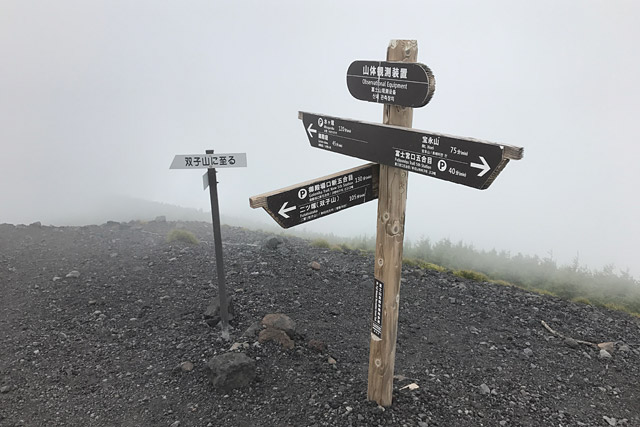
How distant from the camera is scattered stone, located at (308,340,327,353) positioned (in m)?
6.65

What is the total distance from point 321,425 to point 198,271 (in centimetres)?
525

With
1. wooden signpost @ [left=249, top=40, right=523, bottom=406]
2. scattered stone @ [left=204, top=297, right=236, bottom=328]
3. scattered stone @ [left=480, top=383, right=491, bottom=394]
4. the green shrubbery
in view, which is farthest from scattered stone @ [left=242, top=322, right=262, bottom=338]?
the green shrubbery

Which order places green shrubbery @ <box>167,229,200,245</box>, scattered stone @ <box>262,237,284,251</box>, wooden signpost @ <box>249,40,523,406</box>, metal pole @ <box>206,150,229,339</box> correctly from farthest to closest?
1. green shrubbery @ <box>167,229,200,245</box>
2. scattered stone @ <box>262,237,284,251</box>
3. metal pole @ <box>206,150,229,339</box>
4. wooden signpost @ <box>249,40,523,406</box>

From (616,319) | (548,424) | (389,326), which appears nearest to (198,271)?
(389,326)

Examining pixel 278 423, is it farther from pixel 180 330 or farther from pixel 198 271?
pixel 198 271

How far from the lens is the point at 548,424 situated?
5.50 meters

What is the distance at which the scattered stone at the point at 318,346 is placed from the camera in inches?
262

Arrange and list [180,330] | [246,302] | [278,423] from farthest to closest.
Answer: [246,302], [180,330], [278,423]

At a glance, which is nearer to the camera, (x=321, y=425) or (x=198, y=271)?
(x=321, y=425)

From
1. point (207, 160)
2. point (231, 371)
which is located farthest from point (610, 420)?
point (207, 160)

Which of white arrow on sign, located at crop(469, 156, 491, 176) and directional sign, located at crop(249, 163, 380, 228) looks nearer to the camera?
white arrow on sign, located at crop(469, 156, 491, 176)

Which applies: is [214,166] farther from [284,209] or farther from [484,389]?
[484,389]

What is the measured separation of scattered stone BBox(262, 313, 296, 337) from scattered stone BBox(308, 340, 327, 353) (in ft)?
1.21

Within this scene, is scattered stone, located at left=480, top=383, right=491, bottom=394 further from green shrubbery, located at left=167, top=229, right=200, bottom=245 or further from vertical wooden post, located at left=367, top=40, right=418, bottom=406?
green shrubbery, located at left=167, top=229, right=200, bottom=245
